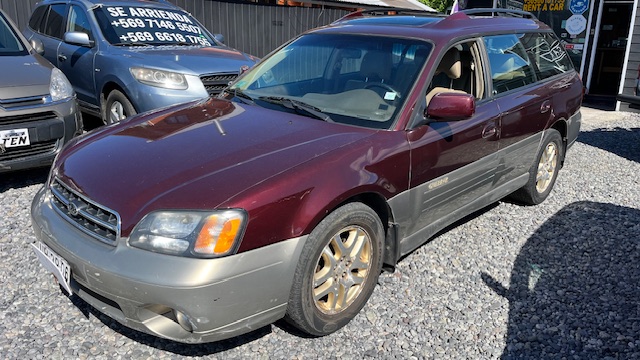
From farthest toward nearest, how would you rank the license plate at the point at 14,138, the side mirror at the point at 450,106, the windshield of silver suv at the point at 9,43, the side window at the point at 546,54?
the windshield of silver suv at the point at 9,43 < the side window at the point at 546,54 < the license plate at the point at 14,138 < the side mirror at the point at 450,106

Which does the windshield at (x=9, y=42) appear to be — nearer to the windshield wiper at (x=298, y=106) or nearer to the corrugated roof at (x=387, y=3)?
the windshield wiper at (x=298, y=106)

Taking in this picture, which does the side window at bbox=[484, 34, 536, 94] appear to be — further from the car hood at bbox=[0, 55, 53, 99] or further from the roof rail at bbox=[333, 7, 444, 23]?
the car hood at bbox=[0, 55, 53, 99]

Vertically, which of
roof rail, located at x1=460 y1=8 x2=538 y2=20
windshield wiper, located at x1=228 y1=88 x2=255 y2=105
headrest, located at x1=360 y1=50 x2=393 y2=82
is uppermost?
roof rail, located at x1=460 y1=8 x2=538 y2=20

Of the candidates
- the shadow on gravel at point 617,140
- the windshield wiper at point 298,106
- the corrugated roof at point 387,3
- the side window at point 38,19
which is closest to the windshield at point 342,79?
the windshield wiper at point 298,106

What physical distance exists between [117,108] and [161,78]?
27.9 inches

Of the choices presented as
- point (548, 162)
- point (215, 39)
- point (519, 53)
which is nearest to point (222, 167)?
point (519, 53)

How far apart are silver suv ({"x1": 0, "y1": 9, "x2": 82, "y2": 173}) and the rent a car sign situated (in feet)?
4.71

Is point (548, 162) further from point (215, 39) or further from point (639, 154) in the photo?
point (215, 39)

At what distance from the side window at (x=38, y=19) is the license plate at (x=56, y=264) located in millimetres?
5619

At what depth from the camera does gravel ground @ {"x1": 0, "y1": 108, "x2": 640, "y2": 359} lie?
2820mm

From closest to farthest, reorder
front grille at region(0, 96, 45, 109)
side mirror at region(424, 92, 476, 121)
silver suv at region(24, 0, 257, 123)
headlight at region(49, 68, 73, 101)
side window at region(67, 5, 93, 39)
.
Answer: side mirror at region(424, 92, 476, 121) → front grille at region(0, 96, 45, 109) → headlight at region(49, 68, 73, 101) → silver suv at region(24, 0, 257, 123) → side window at region(67, 5, 93, 39)

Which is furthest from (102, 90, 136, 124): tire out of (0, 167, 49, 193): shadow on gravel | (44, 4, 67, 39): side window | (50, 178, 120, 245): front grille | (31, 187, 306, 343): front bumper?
(31, 187, 306, 343): front bumper

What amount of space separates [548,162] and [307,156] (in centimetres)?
324

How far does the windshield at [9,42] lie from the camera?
5.32 metres
